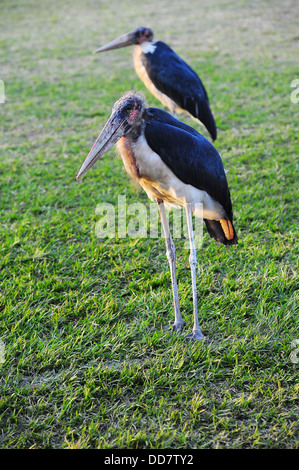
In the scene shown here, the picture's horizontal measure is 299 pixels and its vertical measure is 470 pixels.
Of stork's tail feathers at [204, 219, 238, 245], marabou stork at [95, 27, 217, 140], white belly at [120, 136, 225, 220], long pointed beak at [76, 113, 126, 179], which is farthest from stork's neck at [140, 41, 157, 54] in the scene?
long pointed beak at [76, 113, 126, 179]

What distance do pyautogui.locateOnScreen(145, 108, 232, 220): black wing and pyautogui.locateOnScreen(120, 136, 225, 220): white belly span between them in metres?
0.03

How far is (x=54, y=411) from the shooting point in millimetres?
2371

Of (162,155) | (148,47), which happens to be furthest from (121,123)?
(148,47)

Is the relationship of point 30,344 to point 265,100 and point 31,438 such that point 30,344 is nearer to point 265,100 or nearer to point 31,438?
point 31,438

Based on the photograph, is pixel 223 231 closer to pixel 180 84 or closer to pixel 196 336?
pixel 196 336

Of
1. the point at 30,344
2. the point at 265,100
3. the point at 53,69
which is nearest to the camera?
the point at 30,344

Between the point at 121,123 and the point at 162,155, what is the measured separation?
0.96 feet

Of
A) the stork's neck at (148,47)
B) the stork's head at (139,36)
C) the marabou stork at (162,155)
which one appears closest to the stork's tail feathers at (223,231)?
the marabou stork at (162,155)

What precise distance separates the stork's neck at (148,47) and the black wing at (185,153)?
2.99 meters

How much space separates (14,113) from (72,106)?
0.87 metres

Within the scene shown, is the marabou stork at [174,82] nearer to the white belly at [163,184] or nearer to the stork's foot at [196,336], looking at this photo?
the white belly at [163,184]

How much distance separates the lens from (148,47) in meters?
5.56

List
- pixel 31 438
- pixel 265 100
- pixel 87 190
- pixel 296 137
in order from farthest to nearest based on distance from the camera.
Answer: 1. pixel 265 100
2. pixel 296 137
3. pixel 87 190
4. pixel 31 438

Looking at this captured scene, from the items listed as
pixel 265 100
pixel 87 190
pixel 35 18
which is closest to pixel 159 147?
pixel 87 190
